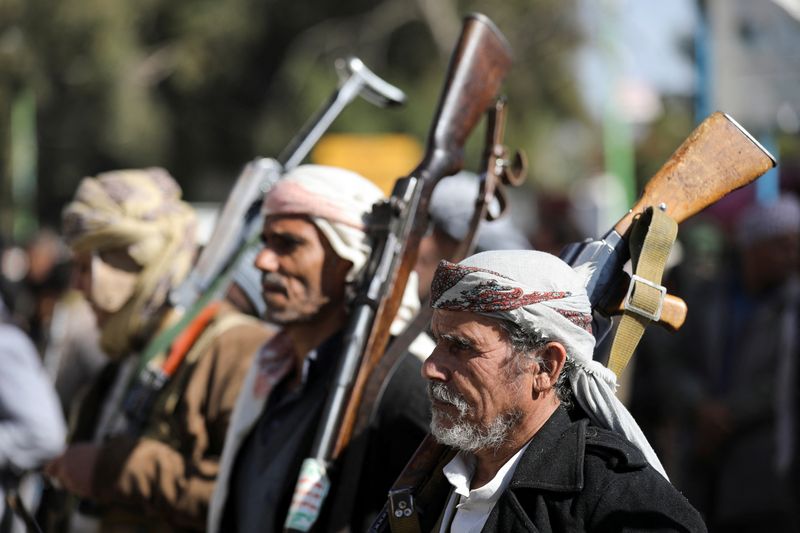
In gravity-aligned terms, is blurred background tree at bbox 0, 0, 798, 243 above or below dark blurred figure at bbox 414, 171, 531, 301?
below

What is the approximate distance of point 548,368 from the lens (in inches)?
95.7

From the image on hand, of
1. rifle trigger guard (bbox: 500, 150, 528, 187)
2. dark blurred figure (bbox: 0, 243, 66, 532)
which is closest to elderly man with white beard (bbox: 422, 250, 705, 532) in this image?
rifle trigger guard (bbox: 500, 150, 528, 187)

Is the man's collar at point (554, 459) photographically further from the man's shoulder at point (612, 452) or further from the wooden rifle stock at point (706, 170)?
the wooden rifle stock at point (706, 170)

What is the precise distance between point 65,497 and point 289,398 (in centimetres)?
143

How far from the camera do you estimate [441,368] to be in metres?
2.48

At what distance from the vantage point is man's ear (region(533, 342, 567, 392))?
241 centimetres

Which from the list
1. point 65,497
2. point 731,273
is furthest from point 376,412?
point 731,273

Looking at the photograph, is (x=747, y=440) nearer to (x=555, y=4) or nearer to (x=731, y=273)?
(x=731, y=273)

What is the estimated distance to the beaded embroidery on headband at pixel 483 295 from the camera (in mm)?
2365

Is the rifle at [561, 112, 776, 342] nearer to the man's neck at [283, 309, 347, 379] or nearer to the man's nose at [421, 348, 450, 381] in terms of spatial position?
the man's nose at [421, 348, 450, 381]

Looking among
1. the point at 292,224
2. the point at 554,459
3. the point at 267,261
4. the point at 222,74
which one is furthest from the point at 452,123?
the point at 222,74

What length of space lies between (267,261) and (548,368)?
122 centimetres

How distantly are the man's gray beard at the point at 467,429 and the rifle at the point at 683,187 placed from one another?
0.23m

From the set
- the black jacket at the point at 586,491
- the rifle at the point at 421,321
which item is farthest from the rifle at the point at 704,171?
the rifle at the point at 421,321
